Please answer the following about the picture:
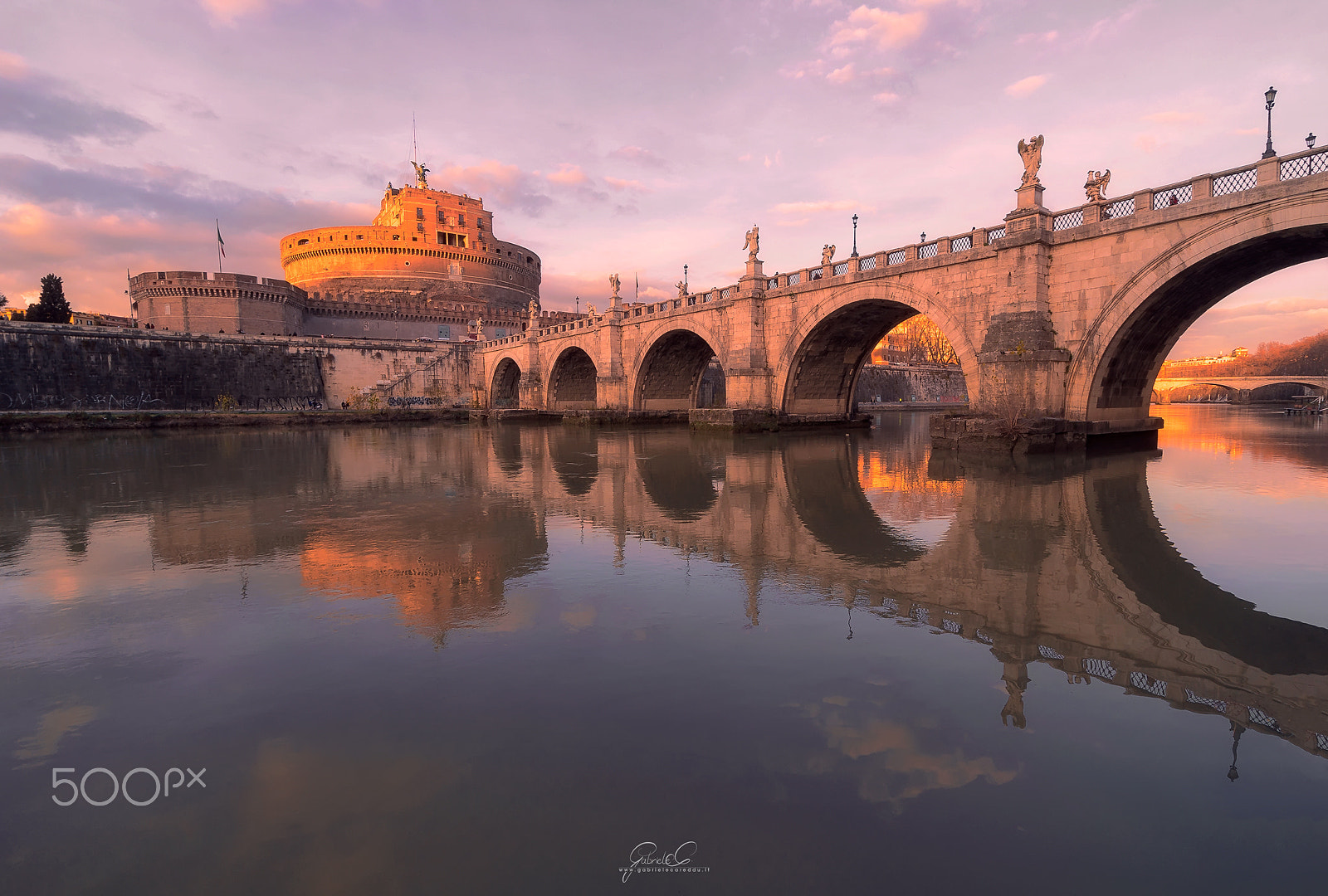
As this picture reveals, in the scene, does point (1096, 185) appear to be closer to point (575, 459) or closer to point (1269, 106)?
point (1269, 106)

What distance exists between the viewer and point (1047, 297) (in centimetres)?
1605

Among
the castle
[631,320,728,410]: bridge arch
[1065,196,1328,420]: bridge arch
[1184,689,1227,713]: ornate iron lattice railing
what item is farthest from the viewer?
the castle

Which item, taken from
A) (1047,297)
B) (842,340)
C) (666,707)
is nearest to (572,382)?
(842,340)

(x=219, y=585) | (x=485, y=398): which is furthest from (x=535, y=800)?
(x=485, y=398)

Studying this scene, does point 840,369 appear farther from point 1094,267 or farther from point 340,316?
point 340,316

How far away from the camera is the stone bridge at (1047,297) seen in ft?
43.3

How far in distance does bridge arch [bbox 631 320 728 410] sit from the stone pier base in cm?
1516

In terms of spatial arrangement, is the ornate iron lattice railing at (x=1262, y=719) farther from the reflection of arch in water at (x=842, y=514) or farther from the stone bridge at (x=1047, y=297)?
the stone bridge at (x=1047, y=297)

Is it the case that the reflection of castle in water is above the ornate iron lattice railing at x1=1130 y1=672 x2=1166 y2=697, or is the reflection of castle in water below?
above

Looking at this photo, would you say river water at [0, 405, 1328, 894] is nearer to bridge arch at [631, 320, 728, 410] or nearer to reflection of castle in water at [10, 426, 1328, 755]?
reflection of castle in water at [10, 426, 1328, 755]

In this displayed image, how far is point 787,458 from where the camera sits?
51.4ft

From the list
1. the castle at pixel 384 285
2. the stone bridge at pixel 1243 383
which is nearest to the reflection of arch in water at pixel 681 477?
the stone bridge at pixel 1243 383

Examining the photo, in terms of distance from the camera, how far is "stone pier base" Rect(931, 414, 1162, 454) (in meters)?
15.2
